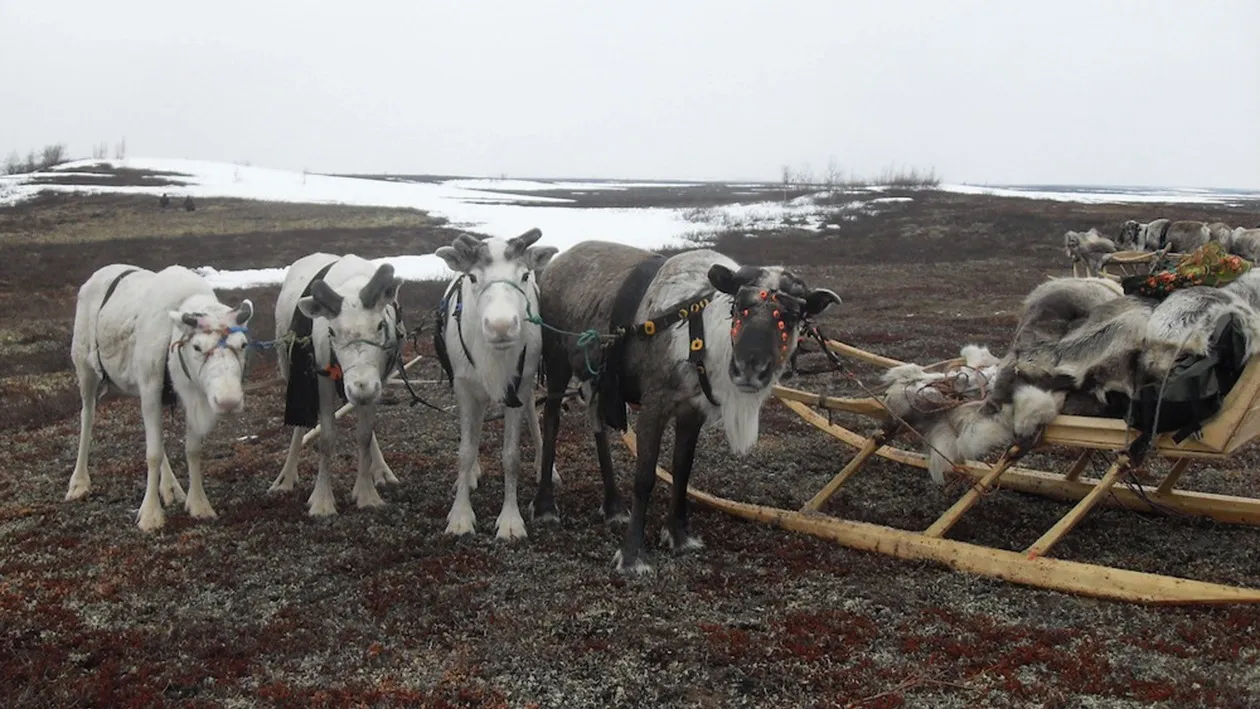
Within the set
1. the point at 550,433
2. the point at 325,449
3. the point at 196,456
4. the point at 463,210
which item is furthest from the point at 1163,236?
the point at 463,210

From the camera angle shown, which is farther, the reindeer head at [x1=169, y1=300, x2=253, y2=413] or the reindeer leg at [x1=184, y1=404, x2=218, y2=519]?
the reindeer leg at [x1=184, y1=404, x2=218, y2=519]

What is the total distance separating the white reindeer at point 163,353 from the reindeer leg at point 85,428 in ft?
0.05

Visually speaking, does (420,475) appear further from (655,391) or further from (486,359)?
A: (655,391)

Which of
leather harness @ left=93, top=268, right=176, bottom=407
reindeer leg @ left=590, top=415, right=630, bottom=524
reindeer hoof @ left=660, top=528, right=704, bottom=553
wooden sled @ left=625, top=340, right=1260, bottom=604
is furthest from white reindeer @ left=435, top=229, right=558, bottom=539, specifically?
leather harness @ left=93, top=268, right=176, bottom=407

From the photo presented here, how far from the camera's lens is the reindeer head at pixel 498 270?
674 centimetres

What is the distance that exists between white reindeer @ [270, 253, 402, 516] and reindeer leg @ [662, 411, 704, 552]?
2.51m

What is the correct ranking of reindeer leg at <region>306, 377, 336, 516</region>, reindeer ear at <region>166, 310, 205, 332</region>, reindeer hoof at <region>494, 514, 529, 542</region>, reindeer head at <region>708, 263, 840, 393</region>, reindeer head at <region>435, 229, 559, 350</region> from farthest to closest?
reindeer leg at <region>306, 377, 336, 516</region> < reindeer hoof at <region>494, 514, 529, 542</region> < reindeer ear at <region>166, 310, 205, 332</region> < reindeer head at <region>435, 229, 559, 350</region> < reindeer head at <region>708, 263, 840, 393</region>

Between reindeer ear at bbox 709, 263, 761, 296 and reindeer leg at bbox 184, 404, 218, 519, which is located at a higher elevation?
reindeer ear at bbox 709, 263, 761, 296

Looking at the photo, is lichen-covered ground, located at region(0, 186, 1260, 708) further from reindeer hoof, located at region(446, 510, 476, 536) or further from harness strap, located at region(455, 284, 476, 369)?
harness strap, located at region(455, 284, 476, 369)

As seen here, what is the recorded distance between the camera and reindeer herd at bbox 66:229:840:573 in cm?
661

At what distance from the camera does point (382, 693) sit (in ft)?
17.0

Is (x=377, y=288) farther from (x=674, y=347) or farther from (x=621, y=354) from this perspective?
(x=674, y=347)

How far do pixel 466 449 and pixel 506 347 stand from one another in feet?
4.90

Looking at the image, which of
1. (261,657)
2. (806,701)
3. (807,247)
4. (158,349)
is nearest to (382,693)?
(261,657)
